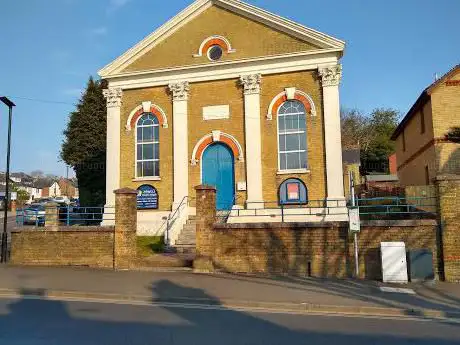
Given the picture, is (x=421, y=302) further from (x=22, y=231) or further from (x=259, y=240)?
(x=22, y=231)

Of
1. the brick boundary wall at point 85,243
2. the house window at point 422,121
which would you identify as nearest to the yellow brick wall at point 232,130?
the brick boundary wall at point 85,243

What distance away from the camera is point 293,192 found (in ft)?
61.5

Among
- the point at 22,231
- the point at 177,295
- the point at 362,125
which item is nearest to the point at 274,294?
the point at 177,295

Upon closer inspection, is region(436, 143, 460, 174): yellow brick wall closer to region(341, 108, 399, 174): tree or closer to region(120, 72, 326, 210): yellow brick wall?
region(120, 72, 326, 210): yellow brick wall

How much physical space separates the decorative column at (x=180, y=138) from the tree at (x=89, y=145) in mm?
11502

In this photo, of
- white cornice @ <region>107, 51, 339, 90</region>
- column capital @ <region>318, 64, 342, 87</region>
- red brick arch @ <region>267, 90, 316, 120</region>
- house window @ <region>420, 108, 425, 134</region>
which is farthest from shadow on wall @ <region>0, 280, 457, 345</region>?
house window @ <region>420, 108, 425, 134</region>

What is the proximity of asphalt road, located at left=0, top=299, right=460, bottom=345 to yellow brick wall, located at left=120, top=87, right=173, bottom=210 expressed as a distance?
37.2 feet

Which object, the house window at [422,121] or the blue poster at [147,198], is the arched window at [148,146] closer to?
the blue poster at [147,198]

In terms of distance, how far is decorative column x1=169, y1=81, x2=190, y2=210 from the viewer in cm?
1992

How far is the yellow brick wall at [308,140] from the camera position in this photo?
1869cm

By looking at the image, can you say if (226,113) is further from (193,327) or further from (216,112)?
(193,327)

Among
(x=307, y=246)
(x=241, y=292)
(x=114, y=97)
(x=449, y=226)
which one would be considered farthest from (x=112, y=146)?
(x=449, y=226)

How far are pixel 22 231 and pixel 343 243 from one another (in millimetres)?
10958

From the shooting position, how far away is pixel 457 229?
478 inches
